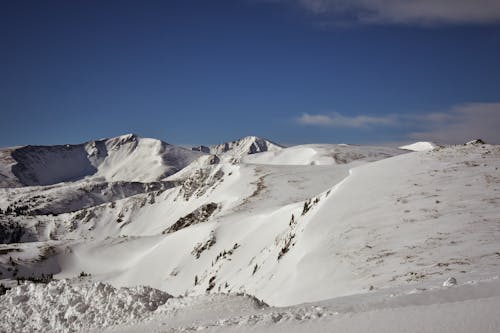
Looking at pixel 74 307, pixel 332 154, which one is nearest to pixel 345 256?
pixel 74 307

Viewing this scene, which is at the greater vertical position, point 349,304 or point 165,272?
point 349,304

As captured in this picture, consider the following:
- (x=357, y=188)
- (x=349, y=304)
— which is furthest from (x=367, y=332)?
(x=357, y=188)

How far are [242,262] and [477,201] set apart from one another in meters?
21.4

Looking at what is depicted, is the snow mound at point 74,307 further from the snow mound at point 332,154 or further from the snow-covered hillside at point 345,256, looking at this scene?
the snow mound at point 332,154

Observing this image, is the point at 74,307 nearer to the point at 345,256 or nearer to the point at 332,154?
the point at 345,256

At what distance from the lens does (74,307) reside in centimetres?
1499

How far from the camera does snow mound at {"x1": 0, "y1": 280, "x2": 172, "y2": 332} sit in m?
14.1

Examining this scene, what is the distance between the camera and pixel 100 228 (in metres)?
139

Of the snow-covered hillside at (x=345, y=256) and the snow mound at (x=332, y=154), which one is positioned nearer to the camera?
the snow-covered hillside at (x=345, y=256)

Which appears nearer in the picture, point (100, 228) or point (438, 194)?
point (438, 194)

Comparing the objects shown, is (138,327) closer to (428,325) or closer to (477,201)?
(428,325)

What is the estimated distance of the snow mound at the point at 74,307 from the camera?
14.1 m

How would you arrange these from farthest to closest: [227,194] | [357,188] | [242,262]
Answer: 1. [227,194]
2. [242,262]
3. [357,188]

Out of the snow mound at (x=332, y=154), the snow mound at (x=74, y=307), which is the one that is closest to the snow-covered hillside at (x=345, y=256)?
the snow mound at (x=74, y=307)
